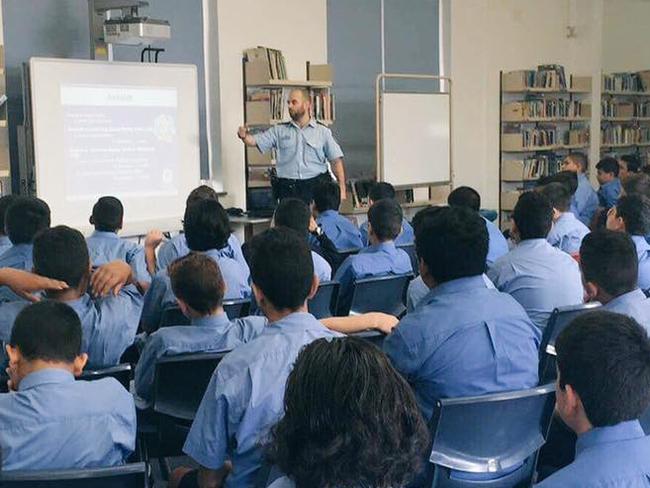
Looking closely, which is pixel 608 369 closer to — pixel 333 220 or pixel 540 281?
pixel 540 281

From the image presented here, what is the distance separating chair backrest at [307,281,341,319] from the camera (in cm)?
405

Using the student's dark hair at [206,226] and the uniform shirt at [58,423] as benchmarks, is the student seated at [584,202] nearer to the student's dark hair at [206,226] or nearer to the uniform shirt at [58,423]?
the student's dark hair at [206,226]

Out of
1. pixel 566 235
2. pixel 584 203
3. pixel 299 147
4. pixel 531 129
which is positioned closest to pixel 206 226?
pixel 566 235

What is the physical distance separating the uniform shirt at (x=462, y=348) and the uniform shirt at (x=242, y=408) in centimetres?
40

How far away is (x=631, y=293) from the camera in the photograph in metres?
3.03

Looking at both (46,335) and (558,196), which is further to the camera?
(558,196)

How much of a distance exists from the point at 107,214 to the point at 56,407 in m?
2.69

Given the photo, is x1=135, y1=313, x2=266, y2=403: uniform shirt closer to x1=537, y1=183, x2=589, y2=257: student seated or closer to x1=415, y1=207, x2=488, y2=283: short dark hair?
x1=415, y1=207, x2=488, y2=283: short dark hair

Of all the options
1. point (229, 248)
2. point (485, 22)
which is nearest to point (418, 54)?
point (485, 22)

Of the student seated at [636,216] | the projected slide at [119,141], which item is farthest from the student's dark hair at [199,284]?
the projected slide at [119,141]

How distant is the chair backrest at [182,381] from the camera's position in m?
2.80

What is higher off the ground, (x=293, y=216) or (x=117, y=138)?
(x=117, y=138)

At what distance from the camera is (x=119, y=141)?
7031 millimetres

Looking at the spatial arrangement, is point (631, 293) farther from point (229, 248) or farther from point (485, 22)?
point (485, 22)
